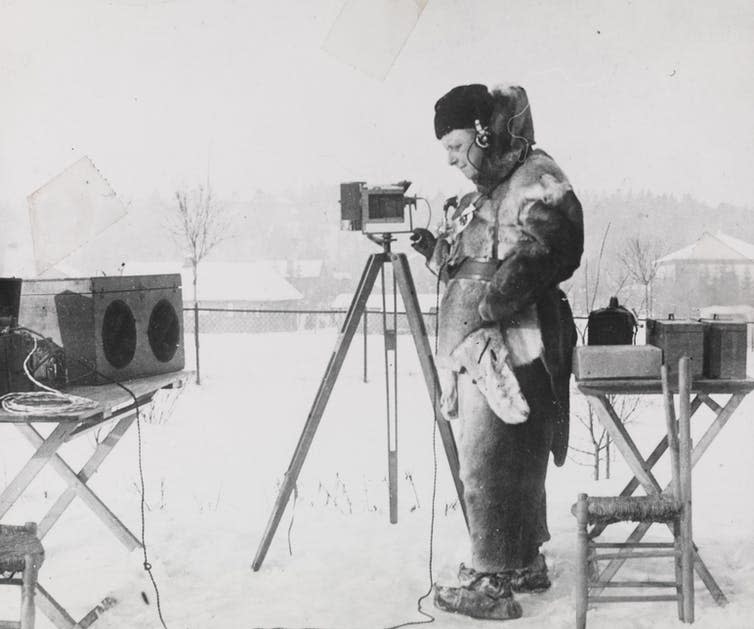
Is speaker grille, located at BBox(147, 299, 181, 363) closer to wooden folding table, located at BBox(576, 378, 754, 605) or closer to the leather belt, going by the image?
the leather belt

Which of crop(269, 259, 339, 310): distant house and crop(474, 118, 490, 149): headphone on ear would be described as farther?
crop(269, 259, 339, 310): distant house

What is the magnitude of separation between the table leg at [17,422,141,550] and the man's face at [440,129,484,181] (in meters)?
1.72

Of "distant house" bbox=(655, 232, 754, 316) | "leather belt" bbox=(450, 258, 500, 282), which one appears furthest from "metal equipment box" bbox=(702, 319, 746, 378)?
"distant house" bbox=(655, 232, 754, 316)

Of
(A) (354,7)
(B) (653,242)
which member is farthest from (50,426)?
(B) (653,242)

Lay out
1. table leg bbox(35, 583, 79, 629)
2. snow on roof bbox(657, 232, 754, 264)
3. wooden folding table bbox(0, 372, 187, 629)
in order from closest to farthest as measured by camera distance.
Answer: table leg bbox(35, 583, 79, 629)
wooden folding table bbox(0, 372, 187, 629)
snow on roof bbox(657, 232, 754, 264)

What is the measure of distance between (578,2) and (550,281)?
1.38 metres

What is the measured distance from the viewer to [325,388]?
3285mm

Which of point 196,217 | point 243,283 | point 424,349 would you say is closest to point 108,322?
point 424,349

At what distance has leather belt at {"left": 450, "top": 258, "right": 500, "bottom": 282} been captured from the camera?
2.85m

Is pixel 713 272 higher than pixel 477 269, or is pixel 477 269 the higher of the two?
pixel 477 269

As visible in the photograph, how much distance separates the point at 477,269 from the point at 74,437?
1.66m

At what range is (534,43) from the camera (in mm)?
3709

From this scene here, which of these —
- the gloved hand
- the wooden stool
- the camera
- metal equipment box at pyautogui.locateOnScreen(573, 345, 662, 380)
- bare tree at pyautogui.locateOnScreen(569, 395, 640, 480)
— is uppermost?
the camera

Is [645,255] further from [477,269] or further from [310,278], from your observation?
[310,278]
